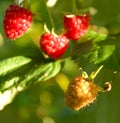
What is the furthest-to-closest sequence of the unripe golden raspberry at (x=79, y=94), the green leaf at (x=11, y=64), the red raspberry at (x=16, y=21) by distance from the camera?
the green leaf at (x=11, y=64)
the red raspberry at (x=16, y=21)
the unripe golden raspberry at (x=79, y=94)

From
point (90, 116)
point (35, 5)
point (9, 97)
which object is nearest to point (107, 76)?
point (90, 116)

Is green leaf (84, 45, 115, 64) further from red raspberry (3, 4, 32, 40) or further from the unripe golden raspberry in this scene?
red raspberry (3, 4, 32, 40)

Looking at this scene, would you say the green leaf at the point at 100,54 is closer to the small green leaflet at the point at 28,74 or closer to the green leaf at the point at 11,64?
the small green leaflet at the point at 28,74

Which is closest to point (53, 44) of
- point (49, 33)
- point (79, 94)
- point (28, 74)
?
point (49, 33)

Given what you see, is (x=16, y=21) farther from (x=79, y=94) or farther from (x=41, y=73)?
(x=79, y=94)

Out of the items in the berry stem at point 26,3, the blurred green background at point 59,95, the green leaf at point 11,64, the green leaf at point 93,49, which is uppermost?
the berry stem at point 26,3

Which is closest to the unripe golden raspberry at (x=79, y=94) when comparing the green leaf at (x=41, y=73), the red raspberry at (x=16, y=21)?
the green leaf at (x=41, y=73)
